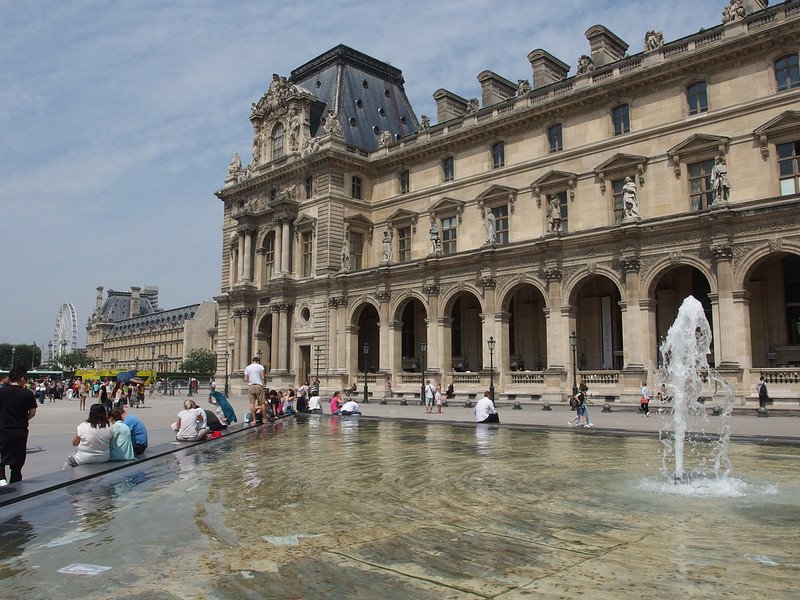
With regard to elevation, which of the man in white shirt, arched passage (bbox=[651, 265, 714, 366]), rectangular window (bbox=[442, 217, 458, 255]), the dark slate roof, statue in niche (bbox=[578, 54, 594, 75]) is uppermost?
the dark slate roof

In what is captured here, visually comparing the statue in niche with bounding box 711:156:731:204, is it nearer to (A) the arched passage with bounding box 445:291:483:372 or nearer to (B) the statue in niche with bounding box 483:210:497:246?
(B) the statue in niche with bounding box 483:210:497:246

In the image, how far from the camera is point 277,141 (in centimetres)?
5650

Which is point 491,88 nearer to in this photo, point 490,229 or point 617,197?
point 490,229

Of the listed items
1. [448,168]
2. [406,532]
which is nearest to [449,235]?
[448,168]

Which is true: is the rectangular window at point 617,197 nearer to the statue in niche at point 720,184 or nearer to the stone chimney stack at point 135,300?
the statue in niche at point 720,184

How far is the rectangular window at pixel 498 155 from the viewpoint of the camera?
A: 43969 mm

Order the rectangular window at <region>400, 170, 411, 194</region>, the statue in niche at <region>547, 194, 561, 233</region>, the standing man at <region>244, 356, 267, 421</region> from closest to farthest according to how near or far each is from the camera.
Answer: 1. the standing man at <region>244, 356, 267, 421</region>
2. the statue in niche at <region>547, 194, 561, 233</region>
3. the rectangular window at <region>400, 170, 411, 194</region>

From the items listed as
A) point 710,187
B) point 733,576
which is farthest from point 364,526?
point 710,187

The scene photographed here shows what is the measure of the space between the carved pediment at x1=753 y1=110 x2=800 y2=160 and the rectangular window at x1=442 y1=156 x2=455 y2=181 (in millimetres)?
19982

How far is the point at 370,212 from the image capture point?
173 ft

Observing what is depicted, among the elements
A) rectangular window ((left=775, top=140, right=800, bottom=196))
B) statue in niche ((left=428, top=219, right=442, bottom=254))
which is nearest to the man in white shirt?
rectangular window ((left=775, top=140, right=800, bottom=196))

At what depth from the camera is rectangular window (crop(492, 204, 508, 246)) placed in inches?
1702

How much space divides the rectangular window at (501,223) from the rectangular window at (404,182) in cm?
916

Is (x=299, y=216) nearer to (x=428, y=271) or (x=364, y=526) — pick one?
(x=428, y=271)
